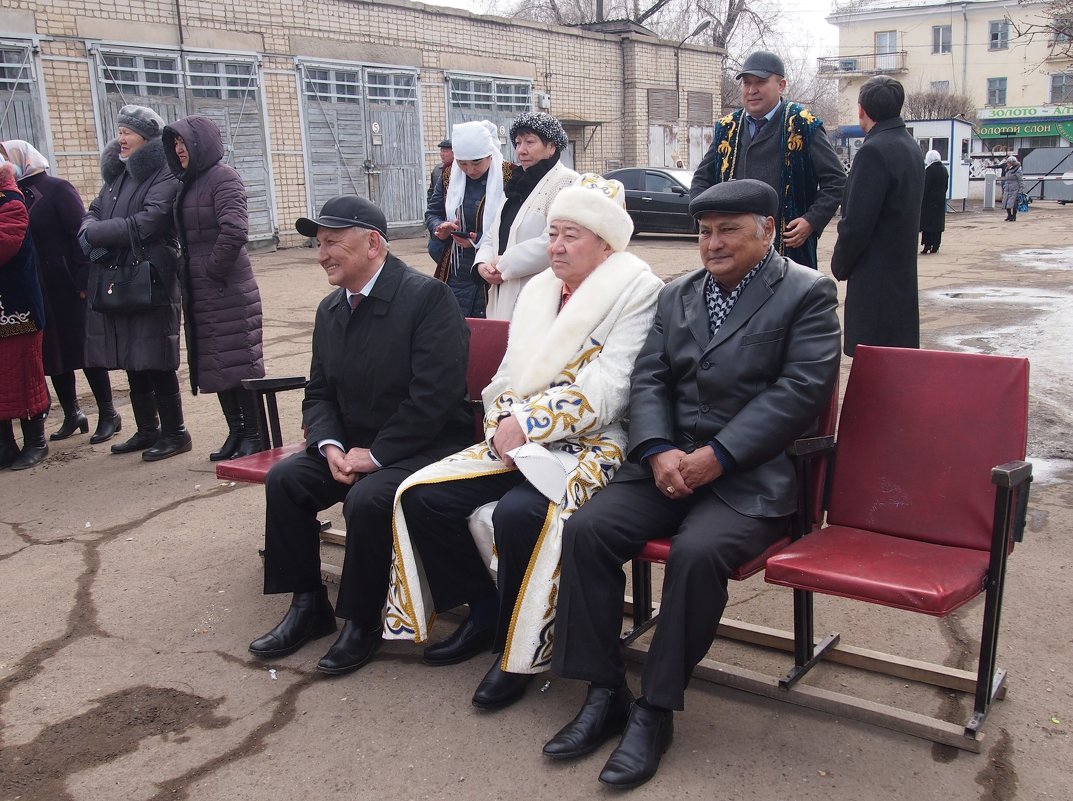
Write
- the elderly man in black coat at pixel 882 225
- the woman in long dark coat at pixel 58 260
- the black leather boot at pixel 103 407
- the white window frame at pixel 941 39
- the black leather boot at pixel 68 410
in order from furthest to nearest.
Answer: the white window frame at pixel 941 39 < the black leather boot at pixel 68 410 < the black leather boot at pixel 103 407 < the woman in long dark coat at pixel 58 260 < the elderly man in black coat at pixel 882 225

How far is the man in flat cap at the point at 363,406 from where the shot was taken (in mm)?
3438

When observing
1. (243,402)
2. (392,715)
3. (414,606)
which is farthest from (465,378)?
(243,402)

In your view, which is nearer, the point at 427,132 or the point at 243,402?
the point at 243,402

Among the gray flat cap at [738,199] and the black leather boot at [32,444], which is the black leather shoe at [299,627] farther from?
the black leather boot at [32,444]

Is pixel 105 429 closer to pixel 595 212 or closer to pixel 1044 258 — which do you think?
pixel 595 212

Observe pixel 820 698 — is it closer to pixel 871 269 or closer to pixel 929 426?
pixel 929 426

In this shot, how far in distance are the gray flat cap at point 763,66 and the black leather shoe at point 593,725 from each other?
9.17 ft

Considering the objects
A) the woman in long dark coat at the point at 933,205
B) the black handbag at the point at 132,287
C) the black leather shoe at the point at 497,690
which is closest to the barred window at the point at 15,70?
the black handbag at the point at 132,287

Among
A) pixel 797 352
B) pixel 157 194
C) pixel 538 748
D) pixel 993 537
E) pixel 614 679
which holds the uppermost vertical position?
pixel 157 194

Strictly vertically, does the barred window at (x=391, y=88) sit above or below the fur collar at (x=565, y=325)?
above

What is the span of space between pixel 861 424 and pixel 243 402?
3.69m

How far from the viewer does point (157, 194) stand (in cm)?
538

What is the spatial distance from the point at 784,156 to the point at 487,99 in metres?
17.4

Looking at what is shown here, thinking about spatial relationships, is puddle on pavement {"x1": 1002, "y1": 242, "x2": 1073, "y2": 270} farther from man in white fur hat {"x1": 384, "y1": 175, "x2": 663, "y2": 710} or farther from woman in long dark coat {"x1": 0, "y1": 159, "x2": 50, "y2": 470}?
woman in long dark coat {"x1": 0, "y1": 159, "x2": 50, "y2": 470}
